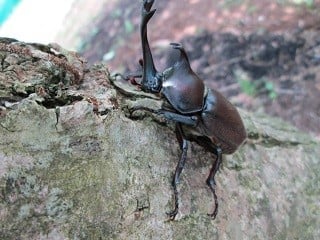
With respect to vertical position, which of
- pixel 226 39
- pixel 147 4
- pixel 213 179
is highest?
pixel 147 4

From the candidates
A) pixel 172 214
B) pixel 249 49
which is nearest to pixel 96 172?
pixel 172 214

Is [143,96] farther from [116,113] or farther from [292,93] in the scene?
[292,93]

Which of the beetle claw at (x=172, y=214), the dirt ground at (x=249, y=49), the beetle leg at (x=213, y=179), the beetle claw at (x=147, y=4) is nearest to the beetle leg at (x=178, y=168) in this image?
the beetle claw at (x=172, y=214)

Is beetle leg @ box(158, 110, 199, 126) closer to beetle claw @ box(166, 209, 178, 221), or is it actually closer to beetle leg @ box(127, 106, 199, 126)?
beetle leg @ box(127, 106, 199, 126)

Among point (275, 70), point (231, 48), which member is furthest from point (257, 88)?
point (231, 48)

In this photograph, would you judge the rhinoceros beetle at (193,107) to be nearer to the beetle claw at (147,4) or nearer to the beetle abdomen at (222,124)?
the beetle abdomen at (222,124)

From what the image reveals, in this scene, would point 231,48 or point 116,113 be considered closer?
point 116,113

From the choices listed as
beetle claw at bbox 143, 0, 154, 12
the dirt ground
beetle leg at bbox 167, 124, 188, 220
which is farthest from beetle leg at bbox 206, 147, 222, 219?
the dirt ground

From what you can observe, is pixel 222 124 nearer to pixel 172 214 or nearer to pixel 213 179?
pixel 213 179
